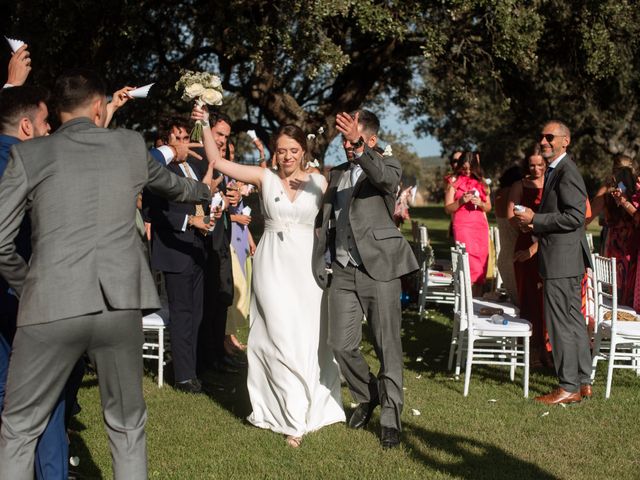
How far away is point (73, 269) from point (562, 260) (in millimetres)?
4340

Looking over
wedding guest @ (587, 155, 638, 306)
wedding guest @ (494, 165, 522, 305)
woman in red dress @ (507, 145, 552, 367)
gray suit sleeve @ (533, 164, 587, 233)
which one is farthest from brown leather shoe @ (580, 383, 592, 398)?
wedding guest @ (494, 165, 522, 305)

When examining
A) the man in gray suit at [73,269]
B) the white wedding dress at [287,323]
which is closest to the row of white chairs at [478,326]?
the white wedding dress at [287,323]

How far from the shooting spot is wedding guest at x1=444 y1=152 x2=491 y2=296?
1051cm

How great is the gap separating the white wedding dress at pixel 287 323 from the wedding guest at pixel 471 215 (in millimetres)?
4779

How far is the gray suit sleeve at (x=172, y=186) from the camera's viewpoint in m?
3.93

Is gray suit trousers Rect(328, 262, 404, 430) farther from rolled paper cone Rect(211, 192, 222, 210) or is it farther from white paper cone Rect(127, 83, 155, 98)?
white paper cone Rect(127, 83, 155, 98)

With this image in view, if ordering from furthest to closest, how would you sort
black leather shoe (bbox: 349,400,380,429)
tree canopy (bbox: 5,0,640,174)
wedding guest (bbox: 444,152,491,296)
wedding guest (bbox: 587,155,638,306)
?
1. tree canopy (bbox: 5,0,640,174)
2. wedding guest (bbox: 444,152,491,296)
3. wedding guest (bbox: 587,155,638,306)
4. black leather shoe (bbox: 349,400,380,429)

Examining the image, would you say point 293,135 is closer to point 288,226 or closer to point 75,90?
point 288,226

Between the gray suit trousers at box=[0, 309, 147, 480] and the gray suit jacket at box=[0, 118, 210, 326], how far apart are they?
0.24 ft

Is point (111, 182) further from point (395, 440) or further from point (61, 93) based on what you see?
point (395, 440)

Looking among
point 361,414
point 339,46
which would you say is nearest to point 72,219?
point 361,414

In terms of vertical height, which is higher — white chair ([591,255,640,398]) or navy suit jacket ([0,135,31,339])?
navy suit jacket ([0,135,31,339])

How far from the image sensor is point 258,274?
236 inches

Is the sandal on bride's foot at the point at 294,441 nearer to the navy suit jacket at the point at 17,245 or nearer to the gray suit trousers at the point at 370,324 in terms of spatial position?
the gray suit trousers at the point at 370,324
